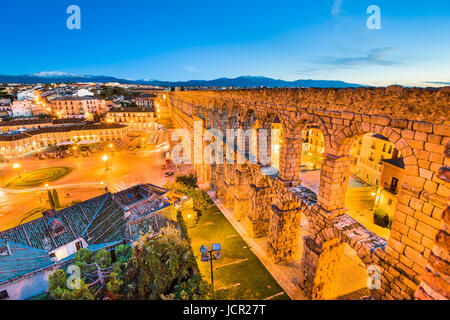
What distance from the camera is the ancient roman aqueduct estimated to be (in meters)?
6.84

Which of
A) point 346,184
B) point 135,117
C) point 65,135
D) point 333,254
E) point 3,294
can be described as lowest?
point 3,294

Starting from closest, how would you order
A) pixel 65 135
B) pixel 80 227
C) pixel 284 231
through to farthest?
1. pixel 284 231
2. pixel 80 227
3. pixel 65 135

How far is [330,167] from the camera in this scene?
36.1ft

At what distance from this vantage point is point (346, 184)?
11.6 metres

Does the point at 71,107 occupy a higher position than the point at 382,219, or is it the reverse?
→ the point at 71,107

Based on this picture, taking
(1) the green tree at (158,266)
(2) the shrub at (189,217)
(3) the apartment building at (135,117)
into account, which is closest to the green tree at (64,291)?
(1) the green tree at (158,266)

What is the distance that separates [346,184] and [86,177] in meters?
47.3

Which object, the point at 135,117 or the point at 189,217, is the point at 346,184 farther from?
the point at 135,117

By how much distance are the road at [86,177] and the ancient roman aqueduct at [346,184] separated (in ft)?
92.6

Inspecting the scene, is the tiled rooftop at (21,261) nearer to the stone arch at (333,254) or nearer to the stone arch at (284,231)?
the stone arch at (284,231)

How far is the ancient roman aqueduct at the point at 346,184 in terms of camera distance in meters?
6.84

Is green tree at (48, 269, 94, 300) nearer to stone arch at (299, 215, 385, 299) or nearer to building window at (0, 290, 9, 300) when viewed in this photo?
building window at (0, 290, 9, 300)

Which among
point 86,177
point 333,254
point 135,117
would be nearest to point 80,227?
point 333,254
